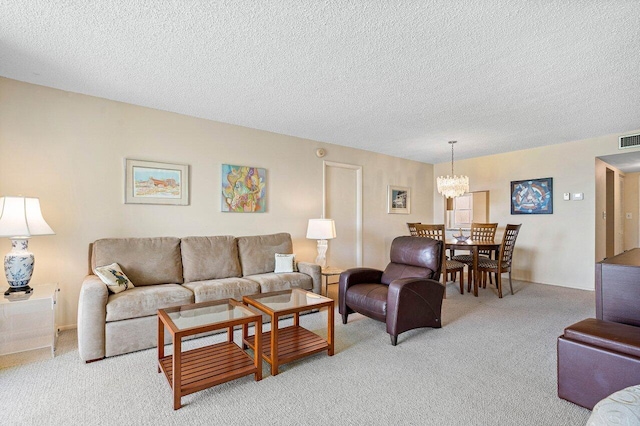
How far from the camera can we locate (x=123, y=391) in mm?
2016

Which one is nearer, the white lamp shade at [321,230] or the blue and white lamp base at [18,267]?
the blue and white lamp base at [18,267]

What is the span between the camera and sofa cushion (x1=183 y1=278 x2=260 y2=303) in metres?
2.92

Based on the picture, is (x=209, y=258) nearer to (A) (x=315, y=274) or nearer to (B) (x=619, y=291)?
(A) (x=315, y=274)

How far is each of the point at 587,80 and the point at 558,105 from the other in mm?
633

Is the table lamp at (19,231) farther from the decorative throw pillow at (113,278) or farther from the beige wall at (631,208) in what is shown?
the beige wall at (631,208)

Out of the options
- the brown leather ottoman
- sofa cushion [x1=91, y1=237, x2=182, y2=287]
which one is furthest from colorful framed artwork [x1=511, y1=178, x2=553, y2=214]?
sofa cushion [x1=91, y1=237, x2=182, y2=287]

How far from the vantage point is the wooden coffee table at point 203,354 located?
73.2 inches

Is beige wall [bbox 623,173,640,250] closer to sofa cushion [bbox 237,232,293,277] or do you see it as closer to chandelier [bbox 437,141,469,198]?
chandelier [bbox 437,141,469,198]

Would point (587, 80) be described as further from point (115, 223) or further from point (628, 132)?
point (115, 223)

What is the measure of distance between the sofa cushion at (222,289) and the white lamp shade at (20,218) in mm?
1279

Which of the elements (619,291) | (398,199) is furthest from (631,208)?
(619,291)

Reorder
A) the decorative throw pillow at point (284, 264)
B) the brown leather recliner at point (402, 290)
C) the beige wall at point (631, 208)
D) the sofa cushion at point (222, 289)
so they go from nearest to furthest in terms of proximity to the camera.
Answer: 1. the brown leather recliner at point (402, 290)
2. the sofa cushion at point (222, 289)
3. the decorative throw pillow at point (284, 264)
4. the beige wall at point (631, 208)

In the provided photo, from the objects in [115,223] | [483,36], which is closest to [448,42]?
[483,36]

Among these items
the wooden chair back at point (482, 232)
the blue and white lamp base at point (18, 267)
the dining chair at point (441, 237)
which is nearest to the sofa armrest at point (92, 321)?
the blue and white lamp base at point (18, 267)
